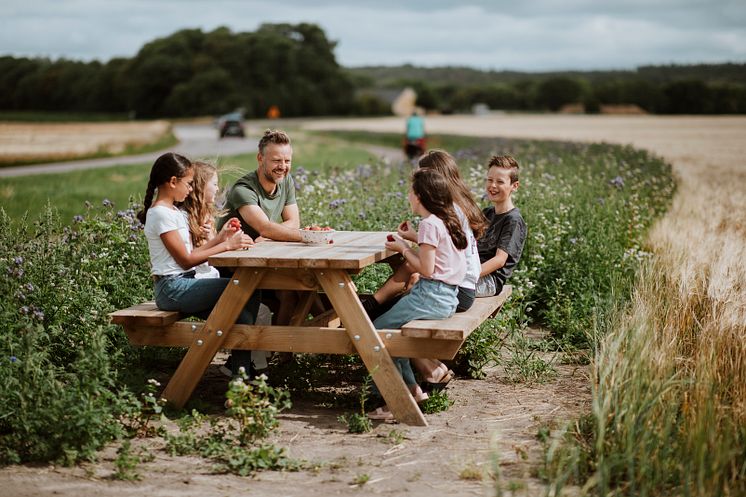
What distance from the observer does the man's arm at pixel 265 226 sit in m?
5.91

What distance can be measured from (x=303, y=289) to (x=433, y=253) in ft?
2.54

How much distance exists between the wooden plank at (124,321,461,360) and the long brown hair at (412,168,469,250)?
650 millimetres

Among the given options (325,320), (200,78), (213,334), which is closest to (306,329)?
(213,334)

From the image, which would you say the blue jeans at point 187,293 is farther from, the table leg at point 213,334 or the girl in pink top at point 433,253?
the girl in pink top at point 433,253

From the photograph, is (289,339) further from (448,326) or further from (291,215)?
(291,215)

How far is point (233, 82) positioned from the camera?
102375 mm

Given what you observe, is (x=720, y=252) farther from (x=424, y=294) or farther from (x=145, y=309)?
(x=145, y=309)

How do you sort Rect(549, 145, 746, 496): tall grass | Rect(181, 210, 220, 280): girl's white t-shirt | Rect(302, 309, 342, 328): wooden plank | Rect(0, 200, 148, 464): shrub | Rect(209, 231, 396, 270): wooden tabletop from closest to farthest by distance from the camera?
Rect(549, 145, 746, 496): tall grass
Rect(0, 200, 148, 464): shrub
Rect(209, 231, 396, 270): wooden tabletop
Rect(181, 210, 220, 280): girl's white t-shirt
Rect(302, 309, 342, 328): wooden plank

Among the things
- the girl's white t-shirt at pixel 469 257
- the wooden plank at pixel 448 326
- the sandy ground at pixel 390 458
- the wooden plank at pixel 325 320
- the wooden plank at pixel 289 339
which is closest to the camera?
the sandy ground at pixel 390 458

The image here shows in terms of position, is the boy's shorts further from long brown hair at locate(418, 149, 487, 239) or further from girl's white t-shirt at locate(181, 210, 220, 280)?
girl's white t-shirt at locate(181, 210, 220, 280)

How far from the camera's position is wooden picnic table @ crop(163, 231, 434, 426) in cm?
501

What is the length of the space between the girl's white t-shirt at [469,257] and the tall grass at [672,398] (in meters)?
0.87

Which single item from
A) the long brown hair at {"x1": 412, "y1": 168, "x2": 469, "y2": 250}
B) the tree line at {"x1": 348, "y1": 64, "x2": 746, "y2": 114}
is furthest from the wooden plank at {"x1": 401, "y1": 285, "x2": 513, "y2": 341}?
the tree line at {"x1": 348, "y1": 64, "x2": 746, "y2": 114}

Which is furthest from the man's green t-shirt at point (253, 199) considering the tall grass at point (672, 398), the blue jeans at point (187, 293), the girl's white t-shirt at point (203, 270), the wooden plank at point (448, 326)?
the tall grass at point (672, 398)
